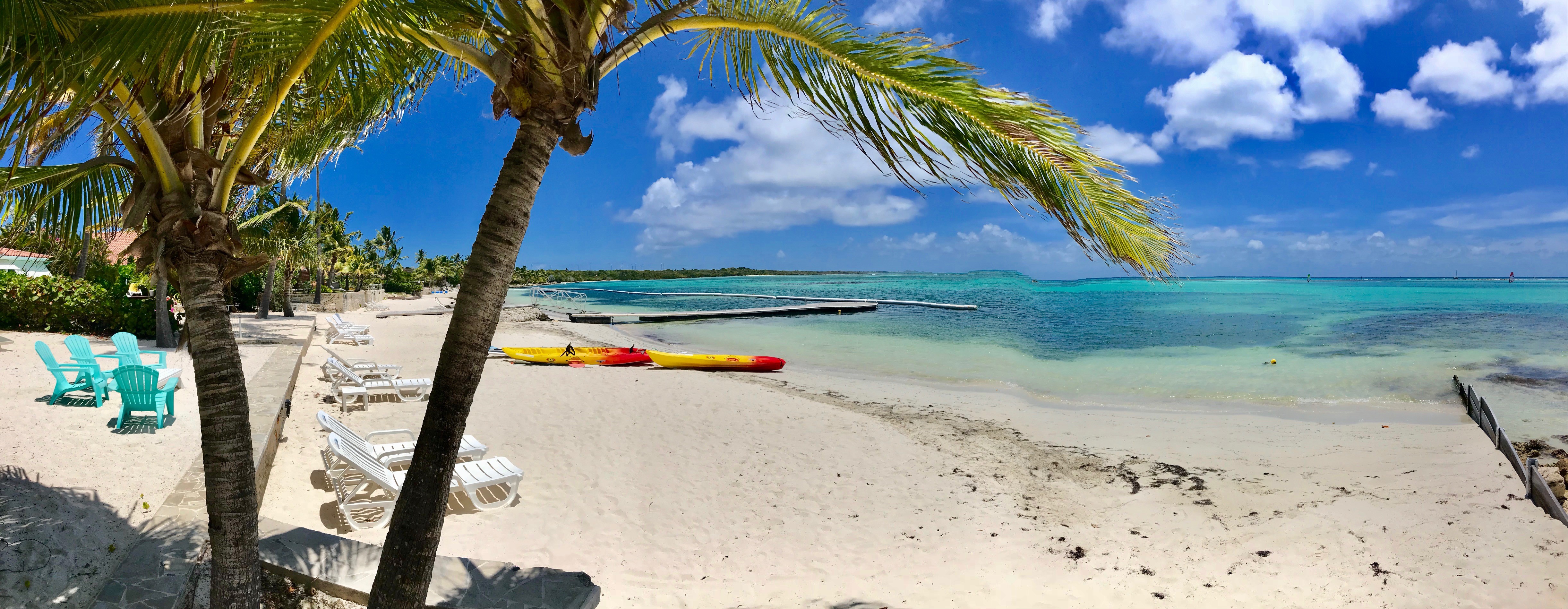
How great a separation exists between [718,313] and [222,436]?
3202cm

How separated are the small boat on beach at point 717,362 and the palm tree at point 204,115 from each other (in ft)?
37.9

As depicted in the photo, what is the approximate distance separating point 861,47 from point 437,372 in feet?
5.81

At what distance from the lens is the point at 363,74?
2.54 m

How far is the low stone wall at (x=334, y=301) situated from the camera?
2680 centimetres

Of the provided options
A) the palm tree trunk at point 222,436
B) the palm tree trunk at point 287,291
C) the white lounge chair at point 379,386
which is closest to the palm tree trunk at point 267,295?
the palm tree trunk at point 287,291

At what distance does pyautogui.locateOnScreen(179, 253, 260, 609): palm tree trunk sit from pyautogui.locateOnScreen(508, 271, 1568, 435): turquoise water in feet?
9.91

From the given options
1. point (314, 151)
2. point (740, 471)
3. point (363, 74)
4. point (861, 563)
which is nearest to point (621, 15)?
point (363, 74)

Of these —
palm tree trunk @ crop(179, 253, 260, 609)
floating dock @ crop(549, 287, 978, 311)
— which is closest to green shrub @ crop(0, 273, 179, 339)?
palm tree trunk @ crop(179, 253, 260, 609)

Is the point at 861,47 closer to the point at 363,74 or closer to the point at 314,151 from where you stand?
the point at 363,74

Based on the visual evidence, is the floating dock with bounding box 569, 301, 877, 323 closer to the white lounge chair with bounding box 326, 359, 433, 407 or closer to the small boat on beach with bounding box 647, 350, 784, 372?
the small boat on beach with bounding box 647, 350, 784, 372

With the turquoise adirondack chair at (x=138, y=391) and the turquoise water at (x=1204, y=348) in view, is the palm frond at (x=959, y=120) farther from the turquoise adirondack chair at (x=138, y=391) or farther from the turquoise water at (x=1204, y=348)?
the turquoise adirondack chair at (x=138, y=391)

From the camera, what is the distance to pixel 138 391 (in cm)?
574

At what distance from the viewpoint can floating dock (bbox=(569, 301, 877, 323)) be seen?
30.6 meters

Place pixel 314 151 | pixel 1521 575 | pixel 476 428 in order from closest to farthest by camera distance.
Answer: pixel 314 151 → pixel 1521 575 → pixel 476 428
